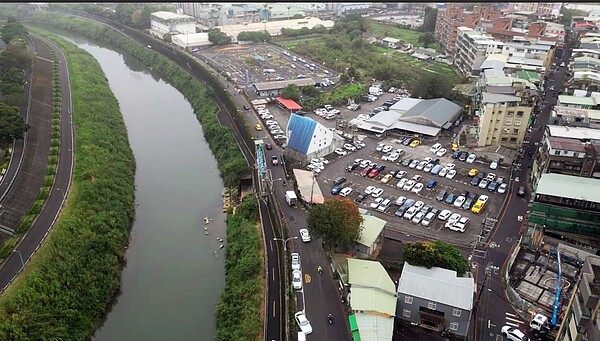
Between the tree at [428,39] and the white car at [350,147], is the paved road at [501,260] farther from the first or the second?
the tree at [428,39]

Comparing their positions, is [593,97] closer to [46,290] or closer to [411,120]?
[411,120]

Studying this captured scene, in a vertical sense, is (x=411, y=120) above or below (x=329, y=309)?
above

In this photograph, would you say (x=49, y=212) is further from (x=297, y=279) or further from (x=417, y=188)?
(x=417, y=188)

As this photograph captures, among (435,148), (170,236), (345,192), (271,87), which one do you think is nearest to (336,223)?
(345,192)

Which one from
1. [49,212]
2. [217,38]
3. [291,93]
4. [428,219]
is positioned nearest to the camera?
[49,212]

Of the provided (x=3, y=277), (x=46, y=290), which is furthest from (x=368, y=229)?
(x=3, y=277)

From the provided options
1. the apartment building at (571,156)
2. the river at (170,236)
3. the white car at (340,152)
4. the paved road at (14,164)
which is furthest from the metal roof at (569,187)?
the paved road at (14,164)

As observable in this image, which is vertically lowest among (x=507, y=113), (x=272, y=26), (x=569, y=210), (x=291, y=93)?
(x=569, y=210)
